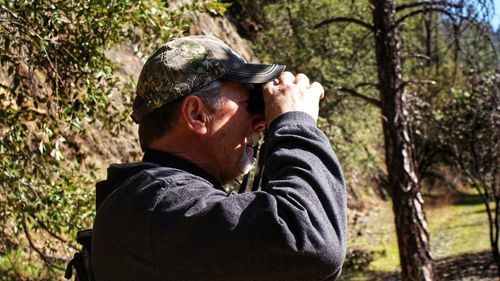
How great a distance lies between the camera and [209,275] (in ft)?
5.02

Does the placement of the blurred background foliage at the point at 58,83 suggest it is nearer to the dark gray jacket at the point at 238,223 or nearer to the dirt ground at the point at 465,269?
the dark gray jacket at the point at 238,223

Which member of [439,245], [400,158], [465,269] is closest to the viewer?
Answer: [400,158]

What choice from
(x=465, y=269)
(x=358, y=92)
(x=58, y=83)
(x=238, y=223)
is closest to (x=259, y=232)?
(x=238, y=223)

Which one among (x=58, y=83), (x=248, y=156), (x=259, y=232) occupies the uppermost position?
(x=58, y=83)

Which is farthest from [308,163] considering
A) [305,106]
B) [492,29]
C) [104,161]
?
[104,161]

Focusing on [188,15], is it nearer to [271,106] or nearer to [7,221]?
[7,221]

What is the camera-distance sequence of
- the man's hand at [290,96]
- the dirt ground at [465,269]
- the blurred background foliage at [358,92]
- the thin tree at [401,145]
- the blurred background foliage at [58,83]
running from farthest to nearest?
the dirt ground at [465,269] < the blurred background foliage at [358,92] < the thin tree at [401,145] < the blurred background foliage at [58,83] < the man's hand at [290,96]

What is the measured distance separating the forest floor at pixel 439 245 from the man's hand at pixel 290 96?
54.0 ft

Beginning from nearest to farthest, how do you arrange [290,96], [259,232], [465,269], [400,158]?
[259,232], [290,96], [400,158], [465,269]

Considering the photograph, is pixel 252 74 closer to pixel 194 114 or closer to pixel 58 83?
pixel 194 114

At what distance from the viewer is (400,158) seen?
816 cm

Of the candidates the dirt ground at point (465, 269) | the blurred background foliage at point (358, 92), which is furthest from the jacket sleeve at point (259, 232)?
the dirt ground at point (465, 269)

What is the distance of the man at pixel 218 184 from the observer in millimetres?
1507

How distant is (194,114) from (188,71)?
11 centimetres
